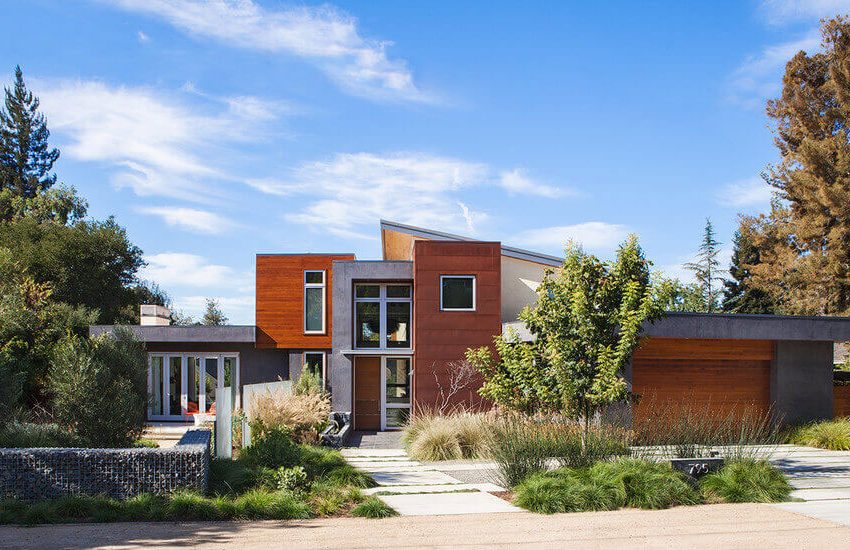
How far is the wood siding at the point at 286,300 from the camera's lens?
24.9 metres

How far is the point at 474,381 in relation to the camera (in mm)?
19109

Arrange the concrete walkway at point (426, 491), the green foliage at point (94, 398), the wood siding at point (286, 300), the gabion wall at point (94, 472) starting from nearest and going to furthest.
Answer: the gabion wall at point (94, 472), the concrete walkway at point (426, 491), the green foliage at point (94, 398), the wood siding at point (286, 300)

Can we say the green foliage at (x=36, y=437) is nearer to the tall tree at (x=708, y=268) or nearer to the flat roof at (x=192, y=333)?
→ the flat roof at (x=192, y=333)

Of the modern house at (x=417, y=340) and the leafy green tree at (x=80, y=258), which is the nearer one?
the modern house at (x=417, y=340)

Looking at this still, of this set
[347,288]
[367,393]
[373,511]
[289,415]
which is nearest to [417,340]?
[347,288]

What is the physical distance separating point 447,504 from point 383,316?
11077 mm

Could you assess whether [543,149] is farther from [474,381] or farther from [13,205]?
[13,205]

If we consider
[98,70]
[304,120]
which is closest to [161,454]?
[304,120]

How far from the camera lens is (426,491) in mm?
10617

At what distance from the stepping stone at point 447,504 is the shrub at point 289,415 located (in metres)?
4.52

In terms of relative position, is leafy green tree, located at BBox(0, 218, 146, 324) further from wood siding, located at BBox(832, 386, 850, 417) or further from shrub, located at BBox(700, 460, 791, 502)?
shrub, located at BBox(700, 460, 791, 502)

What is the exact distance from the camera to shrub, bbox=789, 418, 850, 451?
16016 mm

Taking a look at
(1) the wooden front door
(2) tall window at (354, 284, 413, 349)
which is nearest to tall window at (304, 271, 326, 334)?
(1) the wooden front door

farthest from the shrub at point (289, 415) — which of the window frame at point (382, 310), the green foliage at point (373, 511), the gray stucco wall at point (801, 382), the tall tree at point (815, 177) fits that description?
the tall tree at point (815, 177)
